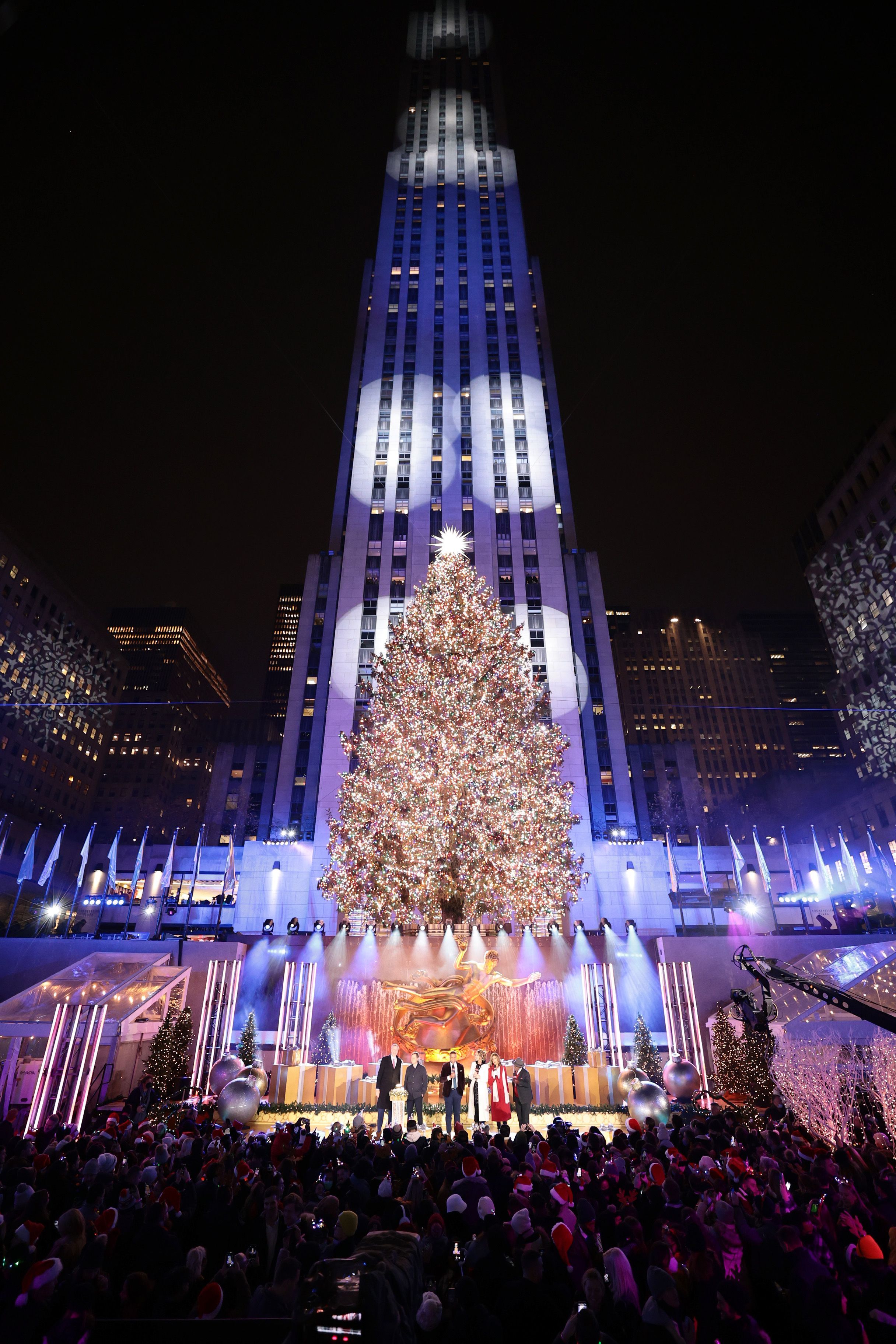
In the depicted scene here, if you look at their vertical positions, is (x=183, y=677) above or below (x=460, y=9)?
below

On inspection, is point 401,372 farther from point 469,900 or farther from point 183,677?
point 183,677

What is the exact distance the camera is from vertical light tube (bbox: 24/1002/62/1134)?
13.8 m

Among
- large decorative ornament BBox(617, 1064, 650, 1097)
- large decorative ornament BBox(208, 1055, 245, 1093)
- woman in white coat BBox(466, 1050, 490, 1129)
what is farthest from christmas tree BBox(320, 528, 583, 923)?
large decorative ornament BBox(208, 1055, 245, 1093)

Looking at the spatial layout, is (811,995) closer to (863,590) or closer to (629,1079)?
(629,1079)

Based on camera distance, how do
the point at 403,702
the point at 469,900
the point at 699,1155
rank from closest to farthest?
the point at 699,1155, the point at 469,900, the point at 403,702

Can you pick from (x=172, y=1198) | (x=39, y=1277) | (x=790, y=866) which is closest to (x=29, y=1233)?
(x=39, y=1277)

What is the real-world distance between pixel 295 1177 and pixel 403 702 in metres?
17.7

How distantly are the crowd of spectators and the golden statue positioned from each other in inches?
390

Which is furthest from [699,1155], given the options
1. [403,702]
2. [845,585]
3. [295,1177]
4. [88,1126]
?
[845,585]

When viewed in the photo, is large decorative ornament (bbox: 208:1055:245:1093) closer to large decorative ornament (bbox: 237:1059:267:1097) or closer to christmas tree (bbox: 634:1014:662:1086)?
large decorative ornament (bbox: 237:1059:267:1097)

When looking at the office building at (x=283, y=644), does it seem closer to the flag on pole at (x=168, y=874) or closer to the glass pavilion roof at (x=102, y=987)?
the flag on pole at (x=168, y=874)

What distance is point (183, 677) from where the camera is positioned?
17138 cm

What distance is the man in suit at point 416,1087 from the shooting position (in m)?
14.5

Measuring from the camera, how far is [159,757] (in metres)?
113
